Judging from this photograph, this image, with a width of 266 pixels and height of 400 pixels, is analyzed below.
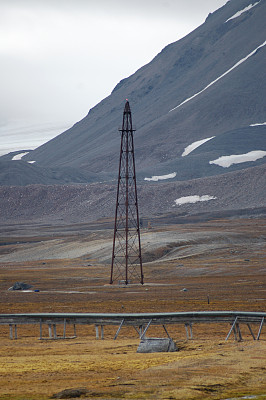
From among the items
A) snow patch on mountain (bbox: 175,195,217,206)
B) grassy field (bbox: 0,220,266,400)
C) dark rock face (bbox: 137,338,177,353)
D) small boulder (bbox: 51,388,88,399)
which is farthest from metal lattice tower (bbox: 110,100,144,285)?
snow patch on mountain (bbox: 175,195,217,206)

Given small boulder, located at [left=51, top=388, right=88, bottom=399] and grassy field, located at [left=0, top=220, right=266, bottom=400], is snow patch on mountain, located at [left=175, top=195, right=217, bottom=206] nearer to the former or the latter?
grassy field, located at [left=0, top=220, right=266, bottom=400]

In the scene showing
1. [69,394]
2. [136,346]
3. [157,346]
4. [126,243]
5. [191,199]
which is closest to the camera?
[69,394]

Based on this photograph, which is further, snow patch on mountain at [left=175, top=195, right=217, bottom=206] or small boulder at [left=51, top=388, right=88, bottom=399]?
snow patch on mountain at [left=175, top=195, right=217, bottom=206]

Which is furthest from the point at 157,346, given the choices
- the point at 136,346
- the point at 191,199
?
the point at 191,199

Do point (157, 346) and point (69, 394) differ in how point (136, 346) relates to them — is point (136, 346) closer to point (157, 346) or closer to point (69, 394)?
point (157, 346)

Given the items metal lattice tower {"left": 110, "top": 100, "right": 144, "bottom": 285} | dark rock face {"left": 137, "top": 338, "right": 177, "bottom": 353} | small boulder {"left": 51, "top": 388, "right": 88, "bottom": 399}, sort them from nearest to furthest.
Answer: small boulder {"left": 51, "top": 388, "right": 88, "bottom": 399}
dark rock face {"left": 137, "top": 338, "right": 177, "bottom": 353}
metal lattice tower {"left": 110, "top": 100, "right": 144, "bottom": 285}

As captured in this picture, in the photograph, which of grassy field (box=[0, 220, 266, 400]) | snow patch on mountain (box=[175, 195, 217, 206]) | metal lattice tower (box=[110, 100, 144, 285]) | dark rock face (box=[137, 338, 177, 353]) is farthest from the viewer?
snow patch on mountain (box=[175, 195, 217, 206])

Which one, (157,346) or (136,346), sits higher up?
(157,346)

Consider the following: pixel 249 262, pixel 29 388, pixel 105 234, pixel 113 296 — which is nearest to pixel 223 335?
pixel 29 388

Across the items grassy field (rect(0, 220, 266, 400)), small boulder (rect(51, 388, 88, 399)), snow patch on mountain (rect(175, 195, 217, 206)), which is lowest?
snow patch on mountain (rect(175, 195, 217, 206))

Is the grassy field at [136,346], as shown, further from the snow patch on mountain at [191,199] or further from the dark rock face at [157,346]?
the snow patch on mountain at [191,199]

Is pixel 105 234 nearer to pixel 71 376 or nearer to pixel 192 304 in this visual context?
pixel 192 304

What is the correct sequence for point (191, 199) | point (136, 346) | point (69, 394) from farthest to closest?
point (191, 199) → point (136, 346) → point (69, 394)

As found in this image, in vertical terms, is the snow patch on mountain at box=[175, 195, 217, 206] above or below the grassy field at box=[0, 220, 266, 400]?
below
